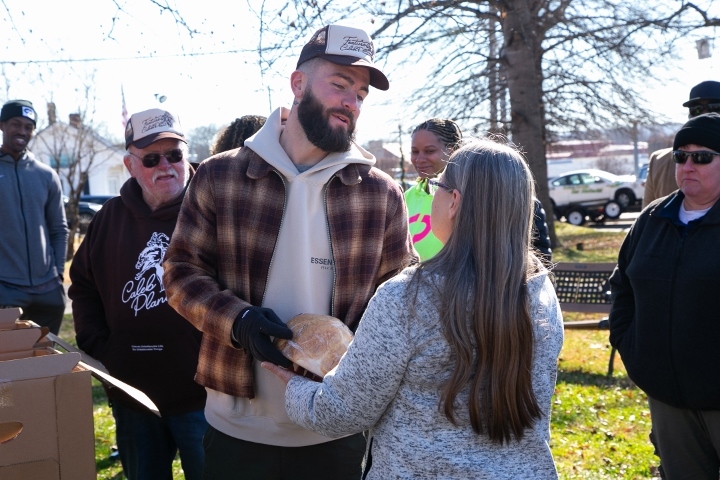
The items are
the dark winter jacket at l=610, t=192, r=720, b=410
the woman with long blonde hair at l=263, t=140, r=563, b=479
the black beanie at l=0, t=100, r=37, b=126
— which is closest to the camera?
the woman with long blonde hair at l=263, t=140, r=563, b=479

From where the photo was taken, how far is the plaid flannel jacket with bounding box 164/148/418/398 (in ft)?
8.98

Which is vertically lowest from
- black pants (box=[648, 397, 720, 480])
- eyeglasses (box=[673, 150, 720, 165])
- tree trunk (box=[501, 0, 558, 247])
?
black pants (box=[648, 397, 720, 480])

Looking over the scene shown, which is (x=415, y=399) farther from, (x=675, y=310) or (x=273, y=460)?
(x=675, y=310)

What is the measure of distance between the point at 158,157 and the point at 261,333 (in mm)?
1589

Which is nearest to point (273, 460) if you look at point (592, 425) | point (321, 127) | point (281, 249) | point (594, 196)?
point (281, 249)

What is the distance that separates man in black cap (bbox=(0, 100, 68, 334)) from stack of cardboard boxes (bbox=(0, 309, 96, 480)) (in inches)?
140

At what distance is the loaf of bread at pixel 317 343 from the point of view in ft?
7.85

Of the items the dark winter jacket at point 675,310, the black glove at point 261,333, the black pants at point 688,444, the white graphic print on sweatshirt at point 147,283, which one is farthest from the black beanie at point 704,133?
the white graphic print on sweatshirt at point 147,283

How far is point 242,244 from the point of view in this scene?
2.75 metres

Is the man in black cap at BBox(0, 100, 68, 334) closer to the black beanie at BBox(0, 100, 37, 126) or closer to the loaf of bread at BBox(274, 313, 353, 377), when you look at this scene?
the black beanie at BBox(0, 100, 37, 126)

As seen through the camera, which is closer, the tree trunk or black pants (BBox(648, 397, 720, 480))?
black pants (BBox(648, 397, 720, 480))

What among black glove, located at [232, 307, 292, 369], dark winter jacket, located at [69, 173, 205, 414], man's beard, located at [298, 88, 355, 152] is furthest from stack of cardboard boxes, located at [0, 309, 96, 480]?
dark winter jacket, located at [69, 173, 205, 414]

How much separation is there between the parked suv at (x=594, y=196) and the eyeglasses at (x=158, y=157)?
27186 mm

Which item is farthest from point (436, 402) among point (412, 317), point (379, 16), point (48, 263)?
point (379, 16)
